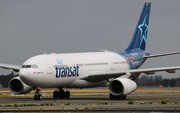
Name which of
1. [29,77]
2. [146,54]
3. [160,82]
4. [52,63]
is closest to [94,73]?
[52,63]

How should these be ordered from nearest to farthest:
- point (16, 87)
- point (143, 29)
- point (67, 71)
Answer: point (67, 71) < point (16, 87) < point (143, 29)

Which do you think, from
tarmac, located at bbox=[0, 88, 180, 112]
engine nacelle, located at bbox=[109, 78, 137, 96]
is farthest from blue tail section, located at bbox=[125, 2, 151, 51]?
tarmac, located at bbox=[0, 88, 180, 112]

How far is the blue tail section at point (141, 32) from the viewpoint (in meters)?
45.9

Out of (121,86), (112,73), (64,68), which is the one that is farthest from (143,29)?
(64,68)

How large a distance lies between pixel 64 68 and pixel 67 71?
45cm

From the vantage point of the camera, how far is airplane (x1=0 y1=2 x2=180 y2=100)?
31.0m

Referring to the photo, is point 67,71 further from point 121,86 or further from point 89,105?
point 89,105

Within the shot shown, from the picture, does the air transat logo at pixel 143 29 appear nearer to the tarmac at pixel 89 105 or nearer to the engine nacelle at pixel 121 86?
the engine nacelle at pixel 121 86

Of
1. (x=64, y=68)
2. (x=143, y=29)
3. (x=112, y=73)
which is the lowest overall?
(x=112, y=73)

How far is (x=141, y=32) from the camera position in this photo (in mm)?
46938

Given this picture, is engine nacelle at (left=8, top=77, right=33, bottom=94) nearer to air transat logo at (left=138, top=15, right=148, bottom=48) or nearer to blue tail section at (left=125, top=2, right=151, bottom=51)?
blue tail section at (left=125, top=2, right=151, bottom=51)

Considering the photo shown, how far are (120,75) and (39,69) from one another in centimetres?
856

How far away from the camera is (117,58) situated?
40.5 m

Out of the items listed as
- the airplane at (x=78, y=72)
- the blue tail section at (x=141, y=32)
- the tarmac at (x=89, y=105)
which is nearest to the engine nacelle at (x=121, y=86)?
the airplane at (x=78, y=72)
